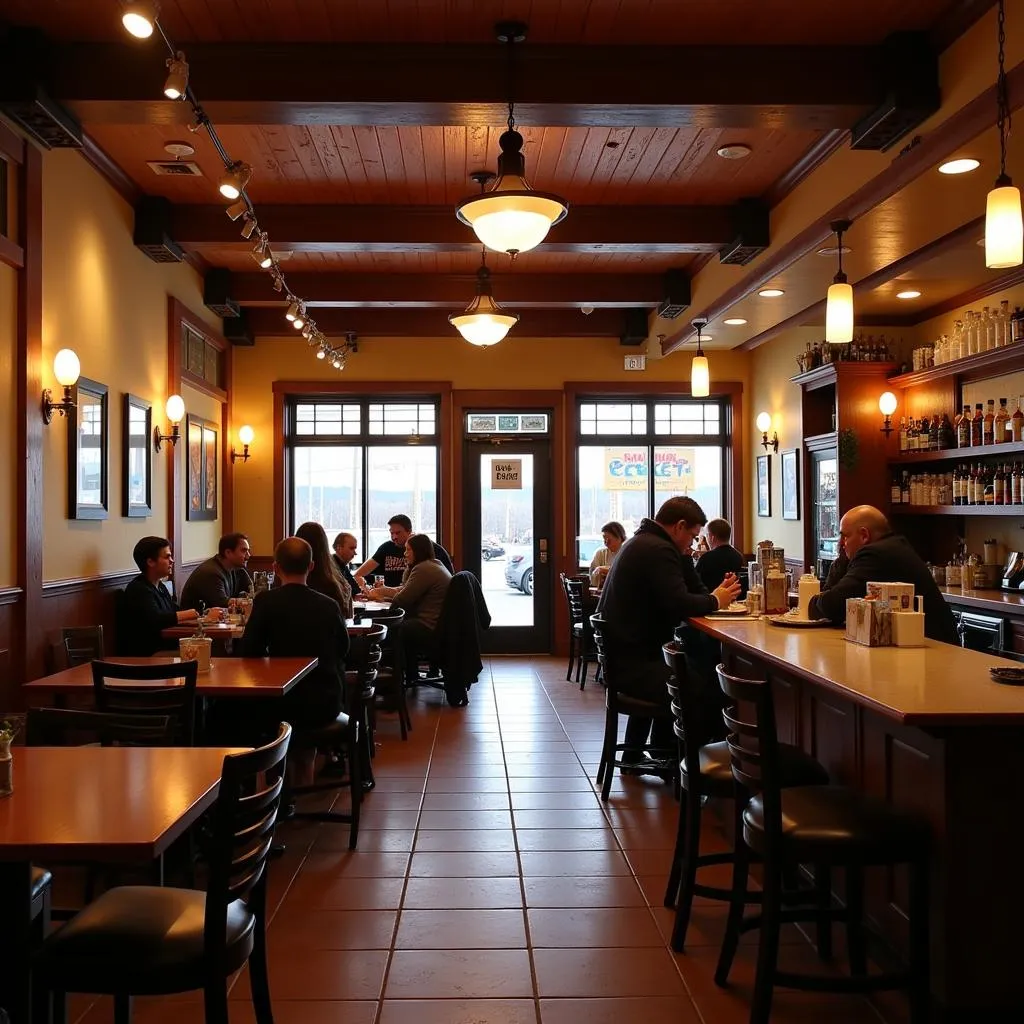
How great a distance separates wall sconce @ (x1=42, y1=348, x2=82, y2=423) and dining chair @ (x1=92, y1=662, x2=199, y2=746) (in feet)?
7.13

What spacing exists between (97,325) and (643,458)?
234 inches

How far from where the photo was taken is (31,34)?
4.27m

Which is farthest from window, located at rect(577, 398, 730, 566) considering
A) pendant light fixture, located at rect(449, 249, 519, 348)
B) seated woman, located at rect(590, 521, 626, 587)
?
pendant light fixture, located at rect(449, 249, 519, 348)

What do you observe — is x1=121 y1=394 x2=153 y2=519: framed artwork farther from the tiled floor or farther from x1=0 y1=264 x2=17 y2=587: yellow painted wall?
the tiled floor

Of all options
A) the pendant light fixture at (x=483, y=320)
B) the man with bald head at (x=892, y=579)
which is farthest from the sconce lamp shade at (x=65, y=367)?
the man with bald head at (x=892, y=579)

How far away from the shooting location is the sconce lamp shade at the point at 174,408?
7410mm

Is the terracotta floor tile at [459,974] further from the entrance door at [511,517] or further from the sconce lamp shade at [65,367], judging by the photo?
the entrance door at [511,517]

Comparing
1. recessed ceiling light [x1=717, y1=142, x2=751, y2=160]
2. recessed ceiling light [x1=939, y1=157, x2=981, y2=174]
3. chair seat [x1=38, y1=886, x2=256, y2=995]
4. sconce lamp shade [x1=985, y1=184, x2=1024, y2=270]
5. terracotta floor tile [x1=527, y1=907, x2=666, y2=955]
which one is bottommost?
terracotta floor tile [x1=527, y1=907, x2=666, y2=955]

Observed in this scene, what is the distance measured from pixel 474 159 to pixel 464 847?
12.8 ft

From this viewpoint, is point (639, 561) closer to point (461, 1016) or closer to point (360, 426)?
point (461, 1016)

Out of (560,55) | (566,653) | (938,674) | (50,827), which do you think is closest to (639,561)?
(938,674)

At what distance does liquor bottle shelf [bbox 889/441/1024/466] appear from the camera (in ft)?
19.9

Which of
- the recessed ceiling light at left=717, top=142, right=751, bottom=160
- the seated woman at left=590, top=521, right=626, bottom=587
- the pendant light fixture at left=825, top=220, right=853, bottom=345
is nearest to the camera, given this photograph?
the pendant light fixture at left=825, top=220, right=853, bottom=345

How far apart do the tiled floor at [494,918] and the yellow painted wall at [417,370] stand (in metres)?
5.10
